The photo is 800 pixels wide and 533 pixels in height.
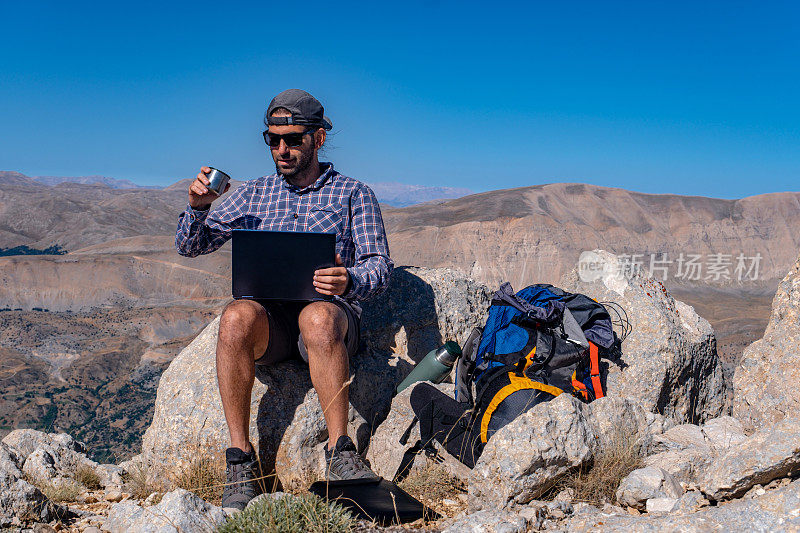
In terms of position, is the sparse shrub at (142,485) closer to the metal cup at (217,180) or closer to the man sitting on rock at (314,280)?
the man sitting on rock at (314,280)

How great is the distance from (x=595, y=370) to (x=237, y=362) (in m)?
2.20

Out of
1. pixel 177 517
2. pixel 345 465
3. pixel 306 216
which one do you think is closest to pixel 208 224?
pixel 306 216

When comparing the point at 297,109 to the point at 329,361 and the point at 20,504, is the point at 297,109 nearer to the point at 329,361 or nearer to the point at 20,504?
the point at 329,361

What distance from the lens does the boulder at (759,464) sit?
8.21ft

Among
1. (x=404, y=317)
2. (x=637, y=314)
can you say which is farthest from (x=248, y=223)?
(x=637, y=314)

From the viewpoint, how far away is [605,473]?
309 centimetres

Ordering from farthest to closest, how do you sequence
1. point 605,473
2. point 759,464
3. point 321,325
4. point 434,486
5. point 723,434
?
1. point 723,434
2. point 434,486
3. point 321,325
4. point 605,473
5. point 759,464

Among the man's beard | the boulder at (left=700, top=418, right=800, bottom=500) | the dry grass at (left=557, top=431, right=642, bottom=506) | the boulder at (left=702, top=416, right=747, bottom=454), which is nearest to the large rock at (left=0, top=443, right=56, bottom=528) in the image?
the man's beard

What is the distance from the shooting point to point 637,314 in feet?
14.8

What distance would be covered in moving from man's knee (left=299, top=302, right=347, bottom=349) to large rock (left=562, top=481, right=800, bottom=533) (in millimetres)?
1626

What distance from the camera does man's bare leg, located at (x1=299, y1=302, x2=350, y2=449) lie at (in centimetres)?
336

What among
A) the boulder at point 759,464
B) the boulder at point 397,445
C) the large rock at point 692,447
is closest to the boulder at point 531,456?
the large rock at point 692,447

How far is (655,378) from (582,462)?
1480mm

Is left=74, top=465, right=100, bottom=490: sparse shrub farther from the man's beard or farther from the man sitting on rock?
Result: the man's beard
